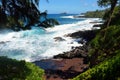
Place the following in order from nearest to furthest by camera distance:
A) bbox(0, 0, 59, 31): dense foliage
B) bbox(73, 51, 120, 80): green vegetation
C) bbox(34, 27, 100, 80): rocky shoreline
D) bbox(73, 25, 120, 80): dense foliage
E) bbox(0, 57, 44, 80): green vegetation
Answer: bbox(73, 51, 120, 80): green vegetation
bbox(73, 25, 120, 80): dense foliage
bbox(0, 0, 59, 31): dense foliage
bbox(0, 57, 44, 80): green vegetation
bbox(34, 27, 100, 80): rocky shoreline

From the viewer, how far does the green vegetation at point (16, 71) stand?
13.3m

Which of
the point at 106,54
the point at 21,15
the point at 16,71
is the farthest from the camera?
the point at 106,54

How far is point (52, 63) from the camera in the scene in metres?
26.3

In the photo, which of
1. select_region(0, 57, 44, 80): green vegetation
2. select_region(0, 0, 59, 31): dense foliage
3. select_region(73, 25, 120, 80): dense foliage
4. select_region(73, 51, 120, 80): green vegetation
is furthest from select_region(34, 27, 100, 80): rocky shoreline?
select_region(73, 51, 120, 80): green vegetation

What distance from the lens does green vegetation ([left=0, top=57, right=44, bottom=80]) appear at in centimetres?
1334

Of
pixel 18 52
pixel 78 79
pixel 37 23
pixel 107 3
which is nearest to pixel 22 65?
pixel 37 23

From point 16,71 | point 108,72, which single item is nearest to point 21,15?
point 16,71

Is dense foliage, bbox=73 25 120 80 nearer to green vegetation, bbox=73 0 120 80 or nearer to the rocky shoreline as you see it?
green vegetation, bbox=73 0 120 80

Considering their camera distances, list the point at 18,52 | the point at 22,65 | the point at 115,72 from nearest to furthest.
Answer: the point at 115,72, the point at 22,65, the point at 18,52

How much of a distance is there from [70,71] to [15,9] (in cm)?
1137

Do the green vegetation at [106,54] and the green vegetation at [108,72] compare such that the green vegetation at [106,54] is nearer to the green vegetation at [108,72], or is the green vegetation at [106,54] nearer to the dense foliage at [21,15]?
the green vegetation at [108,72]

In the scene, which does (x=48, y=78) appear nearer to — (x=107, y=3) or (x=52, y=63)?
(x=52, y=63)

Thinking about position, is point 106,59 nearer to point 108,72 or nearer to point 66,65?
point 108,72

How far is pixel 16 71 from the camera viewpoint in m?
14.0
